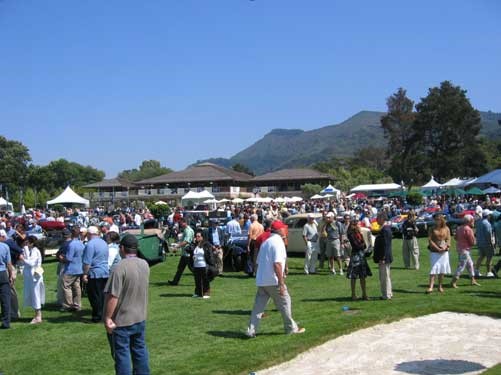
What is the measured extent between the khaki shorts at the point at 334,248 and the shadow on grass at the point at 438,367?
852 cm

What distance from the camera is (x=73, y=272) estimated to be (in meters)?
11.6

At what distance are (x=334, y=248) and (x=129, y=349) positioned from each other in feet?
34.7

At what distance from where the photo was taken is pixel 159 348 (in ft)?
27.5

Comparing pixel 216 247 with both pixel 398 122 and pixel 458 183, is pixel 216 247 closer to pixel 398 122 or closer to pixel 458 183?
pixel 458 183

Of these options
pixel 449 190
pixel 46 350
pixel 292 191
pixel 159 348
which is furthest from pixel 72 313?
pixel 292 191

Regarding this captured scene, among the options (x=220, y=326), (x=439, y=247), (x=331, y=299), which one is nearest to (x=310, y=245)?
(x=331, y=299)

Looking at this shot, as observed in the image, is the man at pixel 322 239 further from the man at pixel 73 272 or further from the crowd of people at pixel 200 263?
the man at pixel 73 272

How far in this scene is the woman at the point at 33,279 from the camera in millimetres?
10758

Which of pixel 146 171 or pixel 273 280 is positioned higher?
pixel 146 171

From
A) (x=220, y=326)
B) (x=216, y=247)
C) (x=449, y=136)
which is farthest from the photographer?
(x=449, y=136)

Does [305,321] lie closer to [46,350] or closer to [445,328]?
[445,328]

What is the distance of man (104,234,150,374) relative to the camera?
5660mm

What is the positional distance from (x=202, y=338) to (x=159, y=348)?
73 cm

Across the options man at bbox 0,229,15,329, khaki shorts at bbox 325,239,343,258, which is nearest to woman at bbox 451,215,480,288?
khaki shorts at bbox 325,239,343,258
